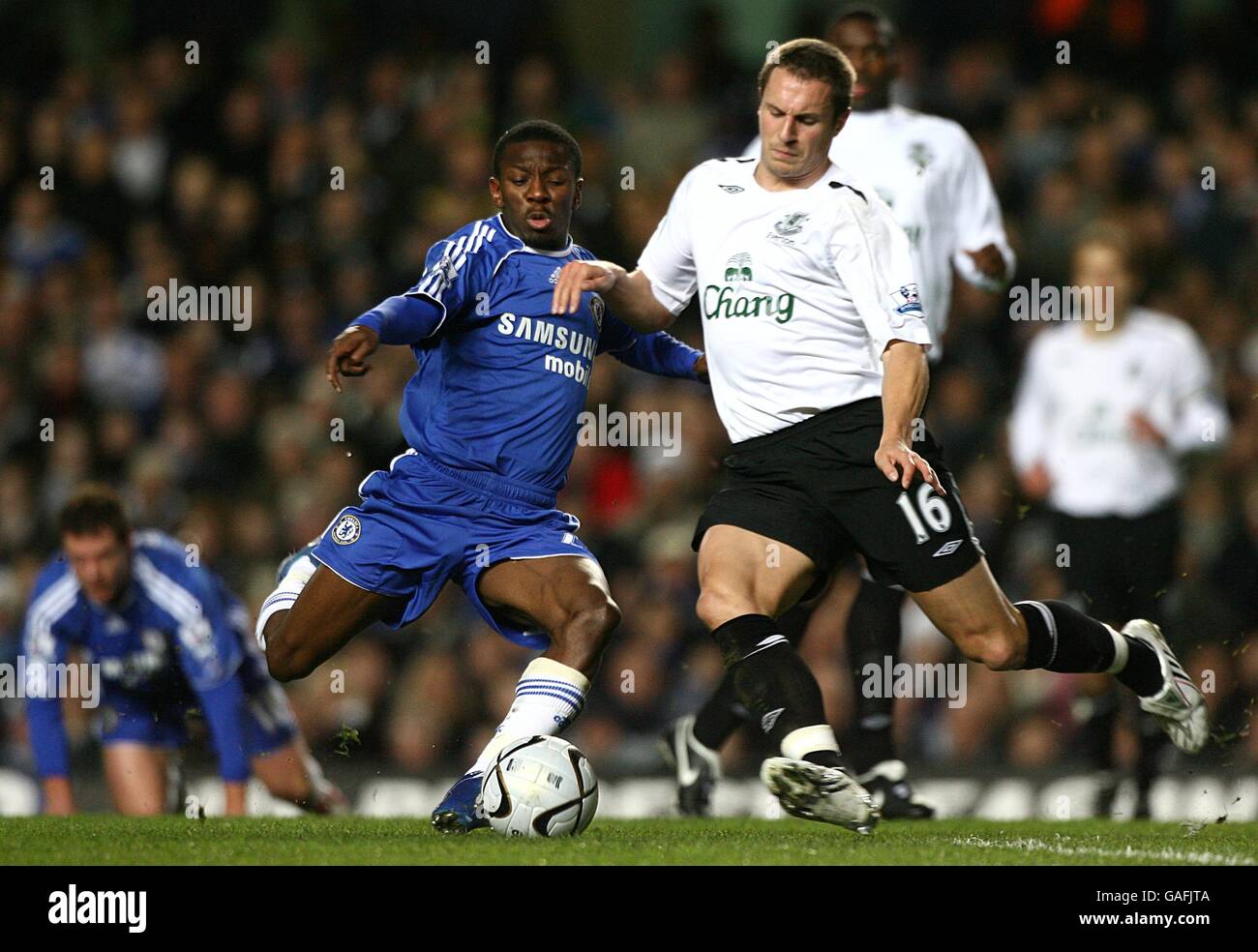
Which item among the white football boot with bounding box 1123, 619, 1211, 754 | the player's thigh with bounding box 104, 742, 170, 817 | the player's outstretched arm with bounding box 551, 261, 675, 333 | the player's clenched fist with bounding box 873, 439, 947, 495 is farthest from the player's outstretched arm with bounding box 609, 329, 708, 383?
the player's thigh with bounding box 104, 742, 170, 817

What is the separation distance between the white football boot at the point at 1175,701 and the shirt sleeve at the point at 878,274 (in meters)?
1.43

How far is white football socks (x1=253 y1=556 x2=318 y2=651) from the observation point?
593 centimetres

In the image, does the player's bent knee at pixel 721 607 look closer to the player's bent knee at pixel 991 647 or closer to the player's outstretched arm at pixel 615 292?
the player's bent knee at pixel 991 647

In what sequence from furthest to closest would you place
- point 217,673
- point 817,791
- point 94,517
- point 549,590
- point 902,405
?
point 94,517 < point 217,673 < point 549,590 < point 902,405 < point 817,791

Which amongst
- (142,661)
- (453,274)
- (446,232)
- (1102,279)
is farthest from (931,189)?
(446,232)

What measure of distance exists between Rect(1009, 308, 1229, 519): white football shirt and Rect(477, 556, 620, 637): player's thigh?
2584mm

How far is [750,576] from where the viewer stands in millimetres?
5348

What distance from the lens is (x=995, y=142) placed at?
11.3 metres

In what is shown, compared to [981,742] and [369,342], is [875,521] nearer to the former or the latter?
[369,342]

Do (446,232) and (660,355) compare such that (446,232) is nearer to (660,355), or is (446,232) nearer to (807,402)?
(660,355)

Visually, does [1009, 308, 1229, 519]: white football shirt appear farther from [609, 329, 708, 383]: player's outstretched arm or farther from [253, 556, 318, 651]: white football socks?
[253, 556, 318, 651]: white football socks

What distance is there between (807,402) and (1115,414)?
2.51 m

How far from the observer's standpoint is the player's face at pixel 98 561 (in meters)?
7.41

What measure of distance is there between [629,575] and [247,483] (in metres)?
2.06
